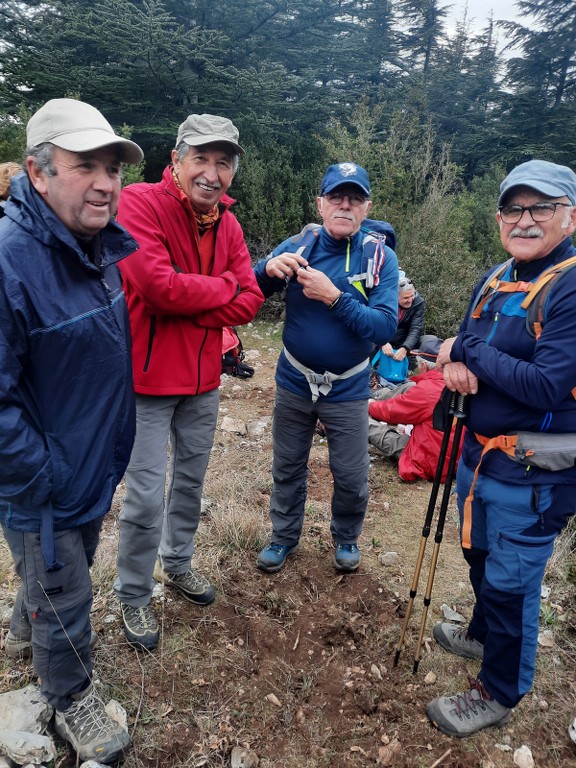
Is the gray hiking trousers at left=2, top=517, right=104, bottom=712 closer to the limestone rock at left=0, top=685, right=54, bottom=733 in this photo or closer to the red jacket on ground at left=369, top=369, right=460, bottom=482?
the limestone rock at left=0, top=685, right=54, bottom=733

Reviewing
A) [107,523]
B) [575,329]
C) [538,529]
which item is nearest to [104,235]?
[575,329]

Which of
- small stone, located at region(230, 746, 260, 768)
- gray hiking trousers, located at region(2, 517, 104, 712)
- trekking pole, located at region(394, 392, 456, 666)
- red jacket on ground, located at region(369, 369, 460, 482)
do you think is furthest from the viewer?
red jacket on ground, located at region(369, 369, 460, 482)

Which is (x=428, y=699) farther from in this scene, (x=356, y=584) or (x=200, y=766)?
(x=200, y=766)

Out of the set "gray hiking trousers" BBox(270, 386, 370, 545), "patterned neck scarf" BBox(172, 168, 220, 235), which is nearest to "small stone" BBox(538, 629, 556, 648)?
"gray hiking trousers" BBox(270, 386, 370, 545)

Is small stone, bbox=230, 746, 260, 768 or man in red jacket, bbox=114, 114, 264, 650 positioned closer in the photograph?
small stone, bbox=230, 746, 260, 768

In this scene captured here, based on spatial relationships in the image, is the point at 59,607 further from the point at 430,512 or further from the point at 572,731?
the point at 572,731

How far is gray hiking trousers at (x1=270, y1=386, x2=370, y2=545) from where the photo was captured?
337 centimetres

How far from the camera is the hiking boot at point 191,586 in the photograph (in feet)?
10.4

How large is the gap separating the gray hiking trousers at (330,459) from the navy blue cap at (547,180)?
63.6 inches

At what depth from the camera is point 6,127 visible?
10594 millimetres

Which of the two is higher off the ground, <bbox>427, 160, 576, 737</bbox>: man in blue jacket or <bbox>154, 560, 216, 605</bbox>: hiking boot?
<bbox>427, 160, 576, 737</bbox>: man in blue jacket

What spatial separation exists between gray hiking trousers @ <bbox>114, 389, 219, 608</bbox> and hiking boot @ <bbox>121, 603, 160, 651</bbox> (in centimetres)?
4

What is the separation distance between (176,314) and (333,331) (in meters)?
1.01

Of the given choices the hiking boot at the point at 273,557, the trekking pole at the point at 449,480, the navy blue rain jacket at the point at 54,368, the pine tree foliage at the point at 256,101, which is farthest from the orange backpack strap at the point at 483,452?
the pine tree foliage at the point at 256,101
